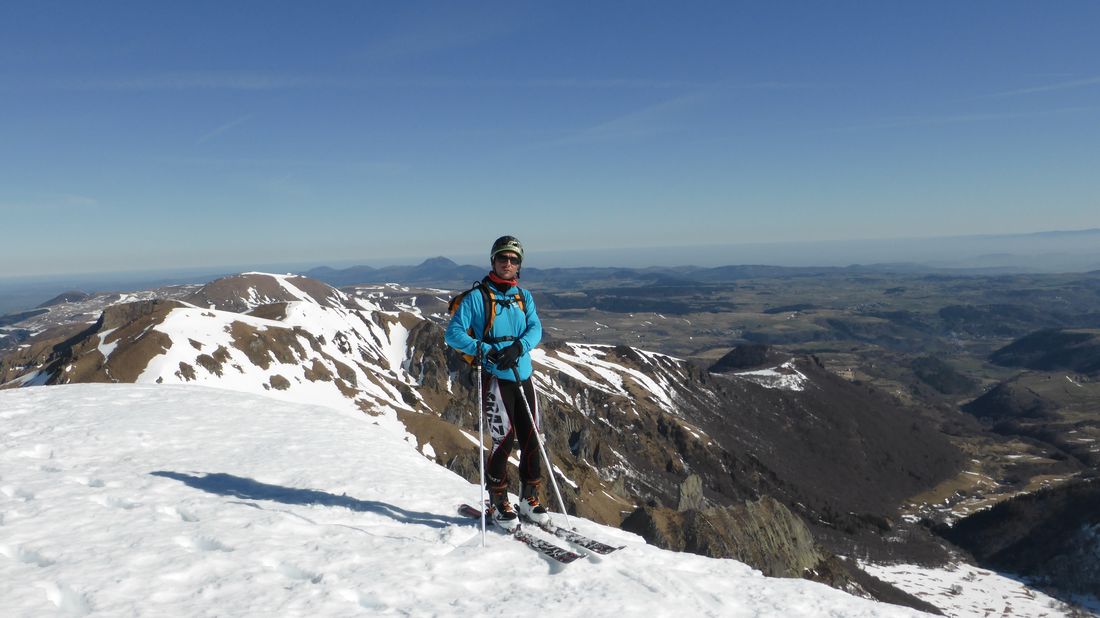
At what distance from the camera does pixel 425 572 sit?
9.37 m

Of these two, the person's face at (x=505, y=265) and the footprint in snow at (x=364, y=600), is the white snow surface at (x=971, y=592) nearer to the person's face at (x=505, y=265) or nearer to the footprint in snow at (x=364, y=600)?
the person's face at (x=505, y=265)

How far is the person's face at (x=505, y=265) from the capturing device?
1143 centimetres

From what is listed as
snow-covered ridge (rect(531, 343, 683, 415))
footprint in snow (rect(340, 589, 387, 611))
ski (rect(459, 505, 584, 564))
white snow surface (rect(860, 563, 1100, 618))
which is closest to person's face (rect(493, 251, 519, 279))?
ski (rect(459, 505, 584, 564))

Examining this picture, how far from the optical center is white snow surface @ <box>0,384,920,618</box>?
8219 millimetres

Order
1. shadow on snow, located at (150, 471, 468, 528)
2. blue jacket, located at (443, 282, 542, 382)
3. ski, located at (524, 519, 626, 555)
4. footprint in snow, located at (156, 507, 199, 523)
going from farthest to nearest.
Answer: shadow on snow, located at (150, 471, 468, 528) < blue jacket, located at (443, 282, 542, 382) < footprint in snow, located at (156, 507, 199, 523) < ski, located at (524, 519, 626, 555)

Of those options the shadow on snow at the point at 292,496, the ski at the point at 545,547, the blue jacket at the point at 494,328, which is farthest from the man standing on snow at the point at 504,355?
the shadow on snow at the point at 292,496

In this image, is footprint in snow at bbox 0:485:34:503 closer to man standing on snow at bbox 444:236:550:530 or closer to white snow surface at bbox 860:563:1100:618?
man standing on snow at bbox 444:236:550:530

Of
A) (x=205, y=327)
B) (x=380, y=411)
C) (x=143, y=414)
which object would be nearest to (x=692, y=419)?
(x=380, y=411)

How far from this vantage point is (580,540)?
10875mm

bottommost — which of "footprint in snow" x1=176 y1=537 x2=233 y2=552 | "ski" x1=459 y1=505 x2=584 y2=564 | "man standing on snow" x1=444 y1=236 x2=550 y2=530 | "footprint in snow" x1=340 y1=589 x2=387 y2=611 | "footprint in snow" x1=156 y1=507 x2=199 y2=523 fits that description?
"ski" x1=459 y1=505 x2=584 y2=564

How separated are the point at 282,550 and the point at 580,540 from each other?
→ 550 cm

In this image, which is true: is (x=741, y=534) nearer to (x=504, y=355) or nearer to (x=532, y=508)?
(x=532, y=508)

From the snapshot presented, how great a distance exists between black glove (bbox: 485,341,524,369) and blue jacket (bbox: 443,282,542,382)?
127 millimetres

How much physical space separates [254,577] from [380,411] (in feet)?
295
